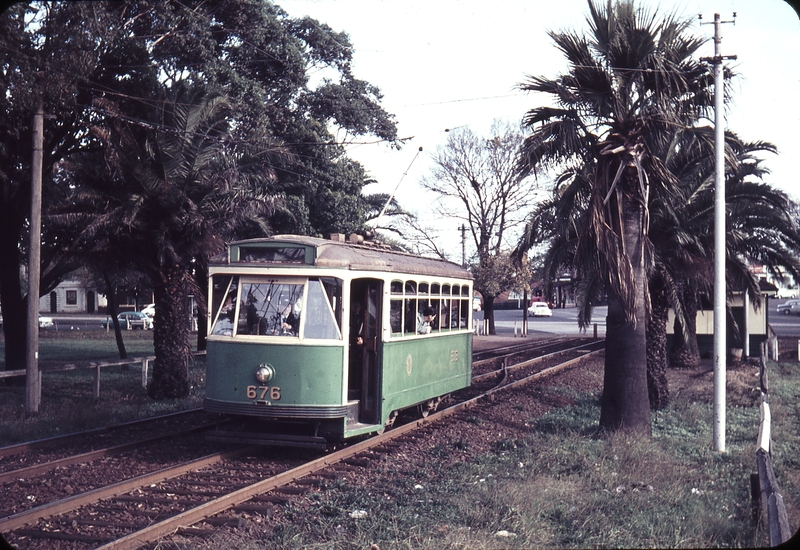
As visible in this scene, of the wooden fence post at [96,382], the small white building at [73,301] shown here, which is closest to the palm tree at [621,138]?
the wooden fence post at [96,382]

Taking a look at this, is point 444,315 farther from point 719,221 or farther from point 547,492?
point 547,492

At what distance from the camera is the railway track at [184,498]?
7.03 m

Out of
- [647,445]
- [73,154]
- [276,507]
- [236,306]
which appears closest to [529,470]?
[647,445]

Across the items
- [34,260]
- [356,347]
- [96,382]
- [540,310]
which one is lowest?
[96,382]

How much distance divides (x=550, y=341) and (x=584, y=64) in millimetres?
27189

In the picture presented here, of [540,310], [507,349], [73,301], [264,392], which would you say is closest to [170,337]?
[264,392]

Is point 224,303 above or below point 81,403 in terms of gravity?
above

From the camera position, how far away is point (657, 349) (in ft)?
53.3

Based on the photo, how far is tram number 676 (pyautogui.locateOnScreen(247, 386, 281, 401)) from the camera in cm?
995

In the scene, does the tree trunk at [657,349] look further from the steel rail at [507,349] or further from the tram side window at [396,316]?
the steel rail at [507,349]

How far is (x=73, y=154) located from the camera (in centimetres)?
1817

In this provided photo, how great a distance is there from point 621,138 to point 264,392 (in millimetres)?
6760

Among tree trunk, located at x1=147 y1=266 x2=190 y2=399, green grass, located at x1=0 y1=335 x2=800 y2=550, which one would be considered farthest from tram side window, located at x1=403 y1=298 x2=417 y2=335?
tree trunk, located at x1=147 y1=266 x2=190 y2=399

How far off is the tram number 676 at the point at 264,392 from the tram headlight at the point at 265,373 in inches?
4.3
